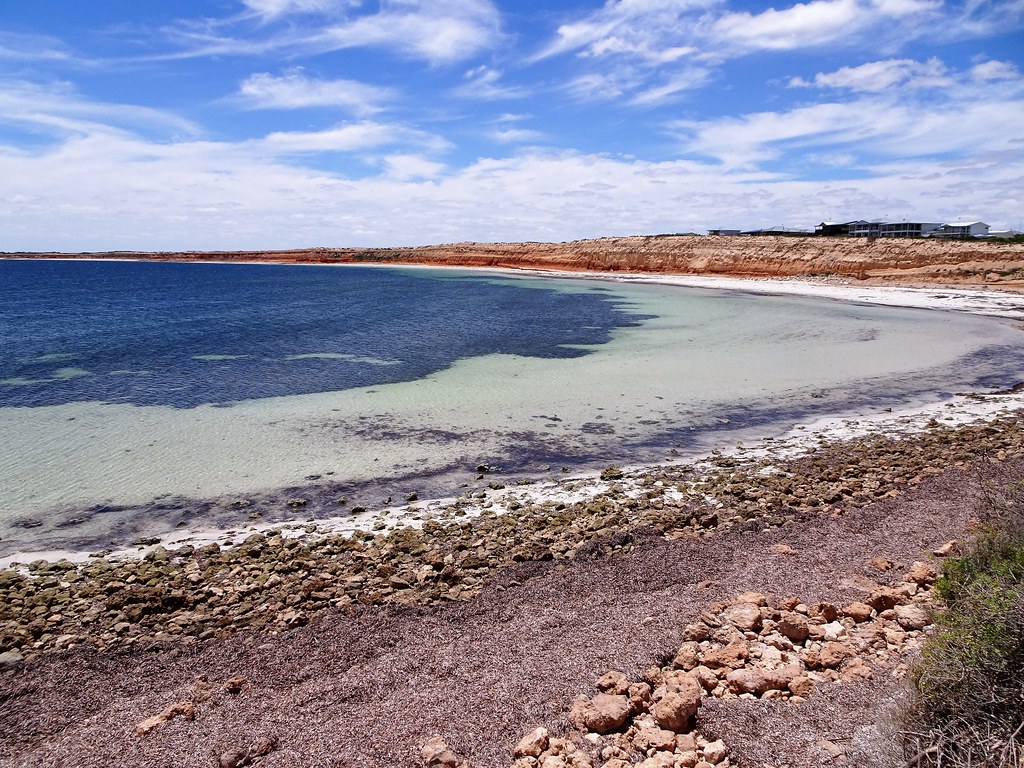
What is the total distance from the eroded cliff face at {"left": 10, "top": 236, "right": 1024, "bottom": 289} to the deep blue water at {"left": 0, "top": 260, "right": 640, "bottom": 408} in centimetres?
2212

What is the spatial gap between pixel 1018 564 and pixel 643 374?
14945 millimetres

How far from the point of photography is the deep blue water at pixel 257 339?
18.0 meters

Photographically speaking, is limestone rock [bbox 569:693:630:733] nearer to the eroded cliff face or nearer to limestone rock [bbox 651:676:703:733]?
limestone rock [bbox 651:676:703:733]

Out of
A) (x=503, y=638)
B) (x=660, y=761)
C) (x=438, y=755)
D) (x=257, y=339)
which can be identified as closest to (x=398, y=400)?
(x=503, y=638)

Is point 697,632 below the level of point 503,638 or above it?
above

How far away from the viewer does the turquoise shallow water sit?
34.1 ft

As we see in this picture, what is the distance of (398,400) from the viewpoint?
16125mm

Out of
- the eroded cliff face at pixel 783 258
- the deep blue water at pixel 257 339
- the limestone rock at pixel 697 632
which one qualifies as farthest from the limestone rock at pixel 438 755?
the eroded cliff face at pixel 783 258

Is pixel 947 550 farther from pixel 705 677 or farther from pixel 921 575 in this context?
pixel 705 677

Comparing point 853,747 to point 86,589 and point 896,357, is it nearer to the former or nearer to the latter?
point 86,589

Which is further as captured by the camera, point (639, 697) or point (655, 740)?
point (639, 697)

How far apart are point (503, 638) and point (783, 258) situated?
62350 millimetres

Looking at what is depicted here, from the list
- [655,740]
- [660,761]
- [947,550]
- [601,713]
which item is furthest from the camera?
[947,550]

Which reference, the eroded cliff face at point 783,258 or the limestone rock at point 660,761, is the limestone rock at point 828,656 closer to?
the limestone rock at point 660,761
